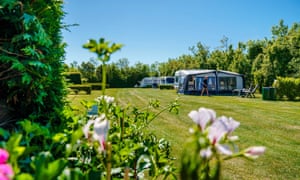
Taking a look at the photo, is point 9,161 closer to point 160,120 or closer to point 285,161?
point 285,161

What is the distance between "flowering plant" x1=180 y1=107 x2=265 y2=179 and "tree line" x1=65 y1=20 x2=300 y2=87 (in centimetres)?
1512

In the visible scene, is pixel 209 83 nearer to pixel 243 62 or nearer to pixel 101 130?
pixel 243 62

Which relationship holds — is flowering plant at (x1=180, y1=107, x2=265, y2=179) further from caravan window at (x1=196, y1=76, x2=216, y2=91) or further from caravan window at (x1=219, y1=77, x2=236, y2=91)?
caravan window at (x1=219, y1=77, x2=236, y2=91)

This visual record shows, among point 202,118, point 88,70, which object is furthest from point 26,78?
point 88,70

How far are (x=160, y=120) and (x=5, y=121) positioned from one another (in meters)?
6.35

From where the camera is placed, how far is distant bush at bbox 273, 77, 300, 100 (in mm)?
17531

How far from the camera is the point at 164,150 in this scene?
5.67 feet

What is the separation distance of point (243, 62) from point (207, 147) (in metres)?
33.7

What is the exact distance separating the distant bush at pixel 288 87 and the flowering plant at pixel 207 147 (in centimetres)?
1889

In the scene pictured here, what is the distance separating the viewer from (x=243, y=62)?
32281 mm

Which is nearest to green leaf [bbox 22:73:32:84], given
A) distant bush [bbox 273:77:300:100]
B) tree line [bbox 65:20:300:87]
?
tree line [bbox 65:20:300:87]

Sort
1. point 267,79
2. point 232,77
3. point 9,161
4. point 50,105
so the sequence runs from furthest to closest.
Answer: point 267,79 < point 232,77 < point 50,105 < point 9,161

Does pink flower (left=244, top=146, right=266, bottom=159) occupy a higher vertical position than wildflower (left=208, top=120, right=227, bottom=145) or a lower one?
lower

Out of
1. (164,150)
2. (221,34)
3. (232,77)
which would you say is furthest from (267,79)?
(164,150)
